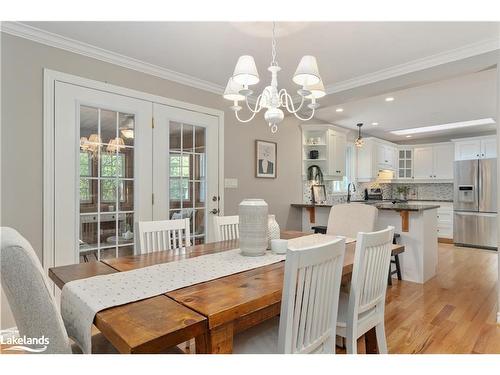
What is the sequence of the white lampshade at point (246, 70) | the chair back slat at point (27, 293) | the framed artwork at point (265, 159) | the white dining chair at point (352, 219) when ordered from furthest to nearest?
the framed artwork at point (265, 159), the white dining chair at point (352, 219), the white lampshade at point (246, 70), the chair back slat at point (27, 293)

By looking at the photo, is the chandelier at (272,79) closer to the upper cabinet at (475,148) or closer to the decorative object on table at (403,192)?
the upper cabinet at (475,148)

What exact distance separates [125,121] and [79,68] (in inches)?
21.5

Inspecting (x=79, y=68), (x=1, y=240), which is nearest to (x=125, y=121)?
(x=79, y=68)

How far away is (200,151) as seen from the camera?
10.8ft

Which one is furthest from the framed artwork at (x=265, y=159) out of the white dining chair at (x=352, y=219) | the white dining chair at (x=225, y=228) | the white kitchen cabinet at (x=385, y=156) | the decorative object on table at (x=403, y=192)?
the decorative object on table at (x=403, y=192)

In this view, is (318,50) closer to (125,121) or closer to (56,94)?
(125,121)

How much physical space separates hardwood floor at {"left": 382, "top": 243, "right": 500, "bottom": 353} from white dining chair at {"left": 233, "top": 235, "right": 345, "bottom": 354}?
3.74ft

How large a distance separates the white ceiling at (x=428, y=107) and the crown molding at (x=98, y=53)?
2.01 metres

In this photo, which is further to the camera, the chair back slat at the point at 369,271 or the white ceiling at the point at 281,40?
the white ceiling at the point at 281,40

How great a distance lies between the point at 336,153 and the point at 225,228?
3.20 metres

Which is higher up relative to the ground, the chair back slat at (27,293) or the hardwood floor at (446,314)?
the chair back slat at (27,293)

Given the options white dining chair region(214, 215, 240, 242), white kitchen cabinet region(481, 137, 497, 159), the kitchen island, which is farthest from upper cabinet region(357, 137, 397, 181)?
white dining chair region(214, 215, 240, 242)

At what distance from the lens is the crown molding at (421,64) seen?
7.61 ft

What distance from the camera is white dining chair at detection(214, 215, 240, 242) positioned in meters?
2.37
